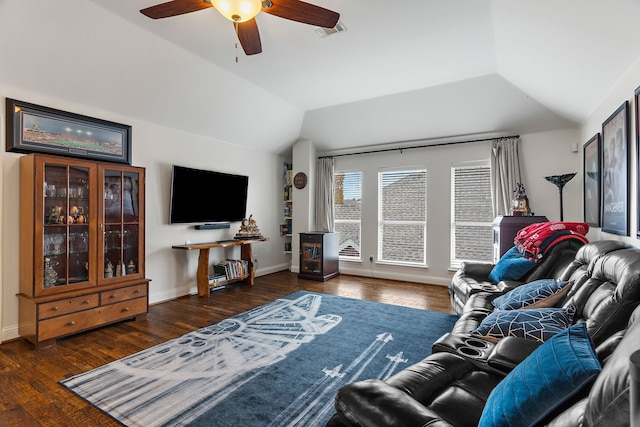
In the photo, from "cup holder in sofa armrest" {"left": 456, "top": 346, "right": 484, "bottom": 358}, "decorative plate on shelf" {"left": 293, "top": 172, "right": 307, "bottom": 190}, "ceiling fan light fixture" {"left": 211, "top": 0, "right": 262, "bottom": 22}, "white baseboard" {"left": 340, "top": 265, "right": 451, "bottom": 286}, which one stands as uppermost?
"ceiling fan light fixture" {"left": 211, "top": 0, "right": 262, "bottom": 22}

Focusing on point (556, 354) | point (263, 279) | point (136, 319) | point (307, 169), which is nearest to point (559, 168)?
point (307, 169)

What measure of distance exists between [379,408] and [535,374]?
1.66ft

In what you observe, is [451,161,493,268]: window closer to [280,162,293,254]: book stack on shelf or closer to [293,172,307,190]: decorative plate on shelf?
[293,172,307,190]: decorative plate on shelf

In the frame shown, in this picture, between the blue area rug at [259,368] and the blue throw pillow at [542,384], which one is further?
the blue area rug at [259,368]

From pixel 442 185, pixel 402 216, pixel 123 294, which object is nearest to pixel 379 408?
pixel 123 294

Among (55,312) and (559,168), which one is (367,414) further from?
(559,168)

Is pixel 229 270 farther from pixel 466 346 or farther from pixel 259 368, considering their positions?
pixel 466 346

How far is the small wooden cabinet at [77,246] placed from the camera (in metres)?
2.94

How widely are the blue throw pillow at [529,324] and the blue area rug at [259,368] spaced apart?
855mm

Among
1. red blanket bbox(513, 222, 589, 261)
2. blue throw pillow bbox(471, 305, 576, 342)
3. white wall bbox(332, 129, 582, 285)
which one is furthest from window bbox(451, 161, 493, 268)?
blue throw pillow bbox(471, 305, 576, 342)

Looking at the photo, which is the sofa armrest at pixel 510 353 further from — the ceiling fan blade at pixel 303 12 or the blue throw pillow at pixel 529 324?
the ceiling fan blade at pixel 303 12

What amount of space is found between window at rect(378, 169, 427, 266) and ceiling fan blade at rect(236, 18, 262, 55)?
3705mm

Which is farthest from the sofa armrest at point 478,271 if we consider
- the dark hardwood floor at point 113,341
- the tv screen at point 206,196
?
Answer: the tv screen at point 206,196

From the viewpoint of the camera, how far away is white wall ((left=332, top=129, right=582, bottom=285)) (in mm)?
4543
